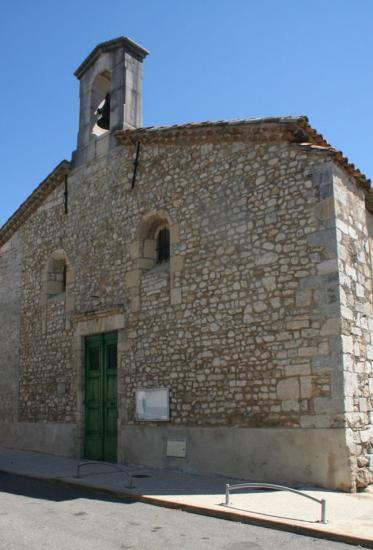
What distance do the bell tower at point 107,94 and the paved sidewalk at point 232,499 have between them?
22.1ft

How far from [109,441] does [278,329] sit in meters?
4.52

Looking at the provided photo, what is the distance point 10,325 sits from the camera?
14422 millimetres

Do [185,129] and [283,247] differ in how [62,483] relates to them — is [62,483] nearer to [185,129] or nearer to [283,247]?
[283,247]

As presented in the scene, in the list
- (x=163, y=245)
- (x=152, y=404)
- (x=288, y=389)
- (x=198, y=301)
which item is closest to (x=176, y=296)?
(x=198, y=301)

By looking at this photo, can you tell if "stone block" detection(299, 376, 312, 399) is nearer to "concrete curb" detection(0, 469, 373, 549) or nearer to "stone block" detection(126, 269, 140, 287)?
"concrete curb" detection(0, 469, 373, 549)

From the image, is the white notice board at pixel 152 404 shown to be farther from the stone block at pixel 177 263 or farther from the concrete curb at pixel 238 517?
the stone block at pixel 177 263

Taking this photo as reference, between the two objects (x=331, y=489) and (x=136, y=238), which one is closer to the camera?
(x=331, y=489)

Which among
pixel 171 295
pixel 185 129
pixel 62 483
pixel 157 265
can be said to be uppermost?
pixel 185 129

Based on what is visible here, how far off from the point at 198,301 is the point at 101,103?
6.23 meters

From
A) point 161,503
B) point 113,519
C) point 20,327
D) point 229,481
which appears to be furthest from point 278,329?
point 20,327

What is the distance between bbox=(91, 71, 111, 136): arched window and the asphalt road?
8620mm

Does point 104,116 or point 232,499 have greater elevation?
point 104,116

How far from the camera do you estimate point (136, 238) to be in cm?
1105

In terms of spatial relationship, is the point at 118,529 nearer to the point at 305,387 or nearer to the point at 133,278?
the point at 305,387
